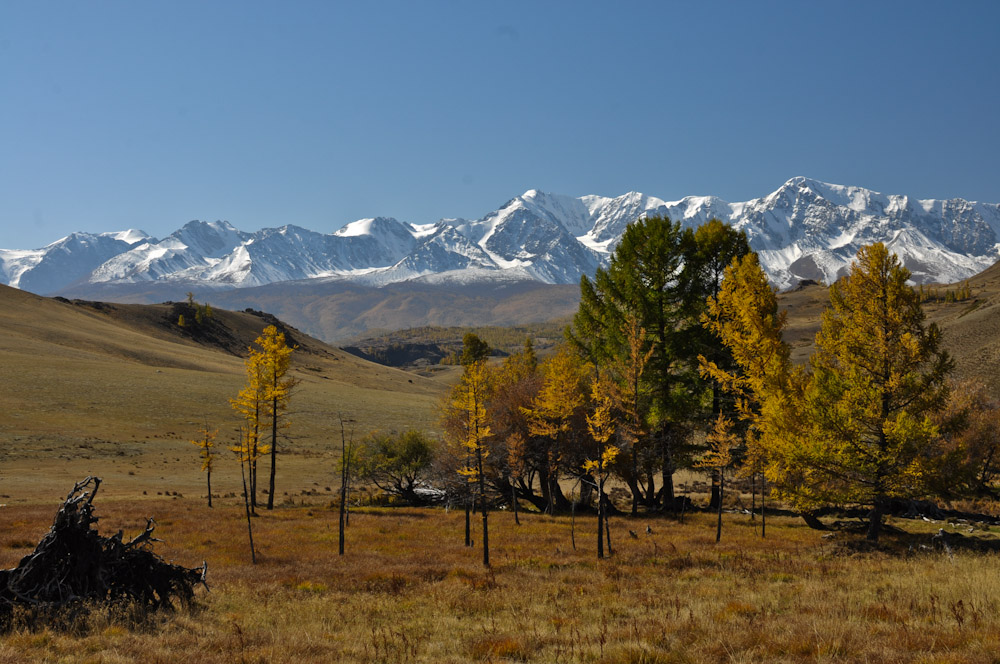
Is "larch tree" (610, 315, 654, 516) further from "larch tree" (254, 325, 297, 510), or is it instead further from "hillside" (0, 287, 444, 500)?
"hillside" (0, 287, 444, 500)

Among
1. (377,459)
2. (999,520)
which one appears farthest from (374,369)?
(999,520)

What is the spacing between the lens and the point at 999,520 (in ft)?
98.6

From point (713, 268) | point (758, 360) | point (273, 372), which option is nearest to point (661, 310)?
point (713, 268)

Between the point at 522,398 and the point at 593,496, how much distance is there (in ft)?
36.7

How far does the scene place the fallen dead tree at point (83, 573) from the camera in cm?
1188

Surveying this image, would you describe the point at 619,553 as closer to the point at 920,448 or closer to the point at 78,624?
the point at 920,448

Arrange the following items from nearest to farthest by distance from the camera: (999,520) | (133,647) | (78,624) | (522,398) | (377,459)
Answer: (133,647) → (78,624) → (999,520) → (522,398) → (377,459)

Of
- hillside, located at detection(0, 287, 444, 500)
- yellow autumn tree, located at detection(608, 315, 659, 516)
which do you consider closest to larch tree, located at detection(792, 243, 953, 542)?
yellow autumn tree, located at detection(608, 315, 659, 516)

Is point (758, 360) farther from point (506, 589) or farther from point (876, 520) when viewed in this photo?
point (506, 589)

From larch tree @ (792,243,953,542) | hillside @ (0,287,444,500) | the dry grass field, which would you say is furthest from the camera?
hillside @ (0,287,444,500)

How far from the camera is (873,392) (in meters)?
20.6

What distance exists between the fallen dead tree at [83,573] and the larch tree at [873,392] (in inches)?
788

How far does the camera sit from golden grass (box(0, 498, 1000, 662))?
997 cm

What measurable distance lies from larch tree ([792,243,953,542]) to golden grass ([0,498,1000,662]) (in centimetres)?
259
